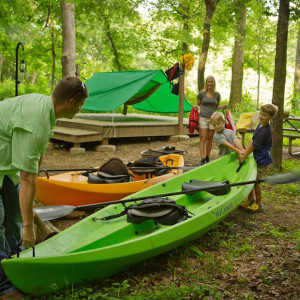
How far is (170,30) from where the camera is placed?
15477 millimetres

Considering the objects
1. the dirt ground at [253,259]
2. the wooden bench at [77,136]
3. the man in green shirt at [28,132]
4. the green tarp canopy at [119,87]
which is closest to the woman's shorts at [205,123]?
the dirt ground at [253,259]

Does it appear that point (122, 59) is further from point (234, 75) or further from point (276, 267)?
point (276, 267)

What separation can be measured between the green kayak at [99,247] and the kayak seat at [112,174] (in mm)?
579

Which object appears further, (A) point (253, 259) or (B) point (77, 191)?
(B) point (77, 191)

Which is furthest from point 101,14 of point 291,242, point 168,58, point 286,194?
point 291,242

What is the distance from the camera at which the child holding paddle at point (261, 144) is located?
14.0 feet

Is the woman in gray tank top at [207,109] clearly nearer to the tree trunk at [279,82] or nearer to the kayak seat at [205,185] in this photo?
the tree trunk at [279,82]

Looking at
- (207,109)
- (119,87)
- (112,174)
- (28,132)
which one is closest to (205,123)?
(207,109)

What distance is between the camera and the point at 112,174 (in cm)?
455

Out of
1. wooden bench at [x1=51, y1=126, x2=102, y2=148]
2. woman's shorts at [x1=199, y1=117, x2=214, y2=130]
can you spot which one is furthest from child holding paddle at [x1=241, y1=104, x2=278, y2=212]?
wooden bench at [x1=51, y1=126, x2=102, y2=148]

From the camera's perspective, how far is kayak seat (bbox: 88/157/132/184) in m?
4.39

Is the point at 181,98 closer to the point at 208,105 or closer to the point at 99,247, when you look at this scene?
the point at 208,105

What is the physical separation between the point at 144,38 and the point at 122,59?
4.46ft

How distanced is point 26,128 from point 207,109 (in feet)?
15.3
